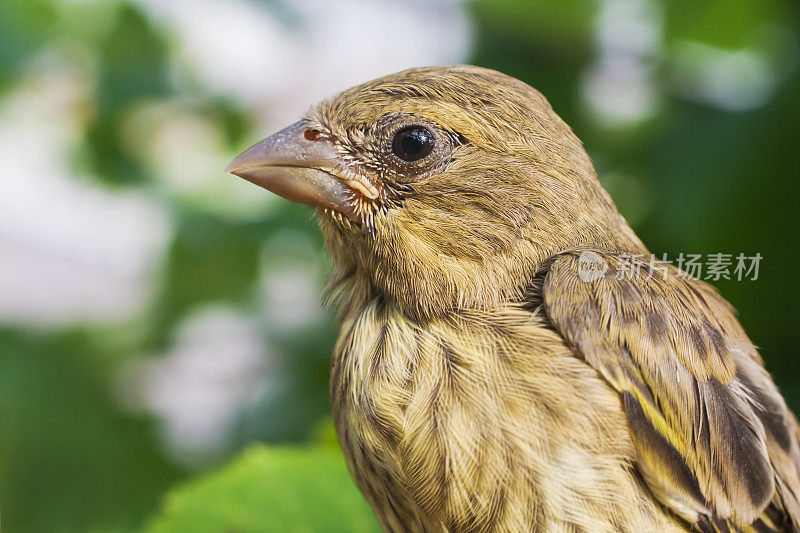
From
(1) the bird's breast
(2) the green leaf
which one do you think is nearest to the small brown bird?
(1) the bird's breast

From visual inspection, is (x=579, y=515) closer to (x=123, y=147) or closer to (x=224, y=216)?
(x=224, y=216)

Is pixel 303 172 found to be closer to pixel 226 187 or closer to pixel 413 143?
pixel 413 143

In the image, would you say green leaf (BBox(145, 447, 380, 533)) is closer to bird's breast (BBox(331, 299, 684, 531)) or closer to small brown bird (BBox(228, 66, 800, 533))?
small brown bird (BBox(228, 66, 800, 533))

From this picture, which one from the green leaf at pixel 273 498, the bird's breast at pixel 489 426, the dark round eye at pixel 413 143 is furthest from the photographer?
the green leaf at pixel 273 498

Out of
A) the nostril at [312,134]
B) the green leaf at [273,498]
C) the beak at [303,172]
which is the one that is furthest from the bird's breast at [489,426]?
the green leaf at [273,498]

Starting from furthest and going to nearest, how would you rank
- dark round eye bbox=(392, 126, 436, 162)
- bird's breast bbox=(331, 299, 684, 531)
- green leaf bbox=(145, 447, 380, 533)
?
green leaf bbox=(145, 447, 380, 533) < dark round eye bbox=(392, 126, 436, 162) < bird's breast bbox=(331, 299, 684, 531)

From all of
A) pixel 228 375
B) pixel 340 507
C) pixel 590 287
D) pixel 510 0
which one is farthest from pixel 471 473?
pixel 228 375

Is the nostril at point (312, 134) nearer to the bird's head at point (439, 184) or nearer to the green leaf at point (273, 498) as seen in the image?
the bird's head at point (439, 184)
